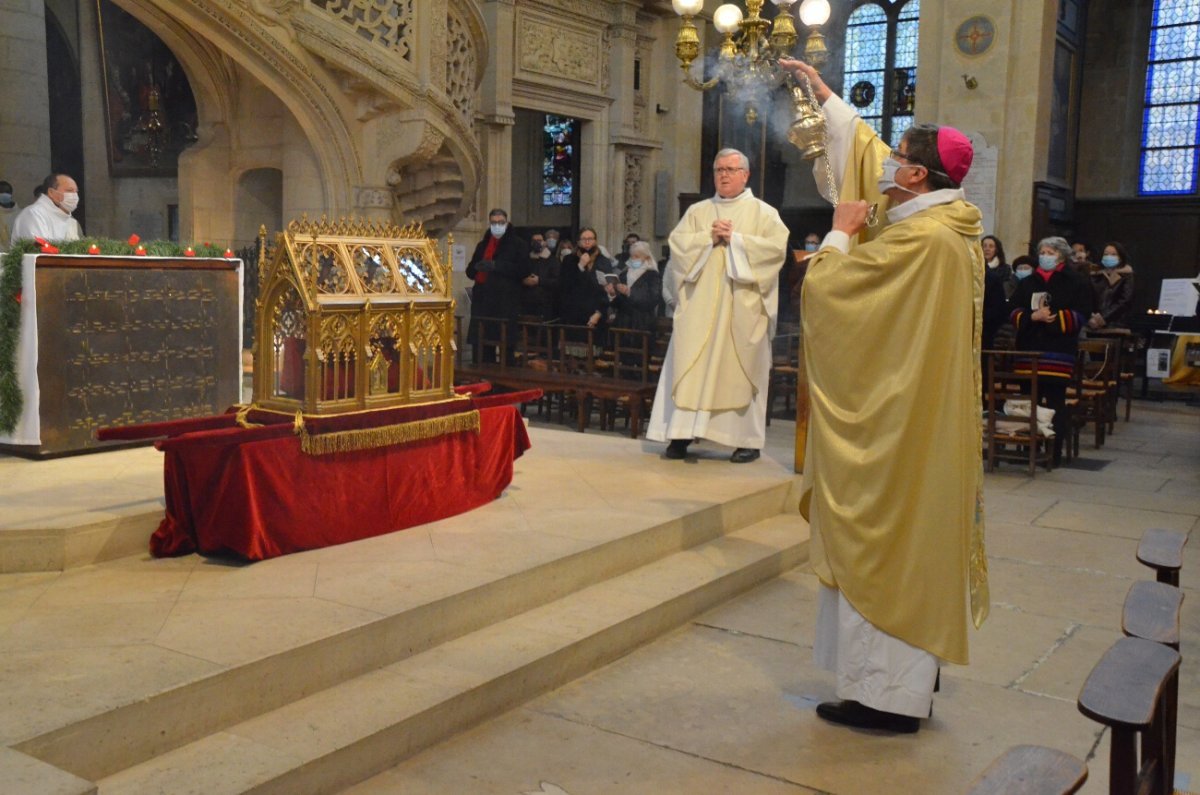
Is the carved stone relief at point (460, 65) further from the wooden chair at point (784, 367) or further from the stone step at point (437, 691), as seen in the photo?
the stone step at point (437, 691)

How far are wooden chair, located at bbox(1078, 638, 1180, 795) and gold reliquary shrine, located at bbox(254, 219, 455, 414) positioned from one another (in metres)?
3.31

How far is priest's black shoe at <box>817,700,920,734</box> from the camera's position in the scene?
3.60m

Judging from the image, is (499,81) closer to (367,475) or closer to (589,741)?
(367,475)

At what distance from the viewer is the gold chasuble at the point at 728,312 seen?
257 inches

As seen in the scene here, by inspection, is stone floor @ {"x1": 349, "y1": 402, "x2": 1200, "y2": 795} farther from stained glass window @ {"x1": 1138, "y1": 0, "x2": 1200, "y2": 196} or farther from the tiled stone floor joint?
stained glass window @ {"x1": 1138, "y1": 0, "x2": 1200, "y2": 196}

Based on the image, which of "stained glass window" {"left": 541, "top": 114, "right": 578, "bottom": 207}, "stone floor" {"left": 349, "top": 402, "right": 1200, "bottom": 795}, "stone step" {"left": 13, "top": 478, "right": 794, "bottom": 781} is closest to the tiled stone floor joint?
"stone floor" {"left": 349, "top": 402, "right": 1200, "bottom": 795}

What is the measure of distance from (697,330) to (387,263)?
217cm

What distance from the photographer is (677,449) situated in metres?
6.78

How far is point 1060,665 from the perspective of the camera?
168 inches

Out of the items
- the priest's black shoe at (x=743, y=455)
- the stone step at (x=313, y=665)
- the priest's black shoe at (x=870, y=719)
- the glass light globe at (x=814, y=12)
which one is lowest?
the priest's black shoe at (x=870, y=719)

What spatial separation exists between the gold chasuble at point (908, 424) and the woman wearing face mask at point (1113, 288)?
942 centimetres

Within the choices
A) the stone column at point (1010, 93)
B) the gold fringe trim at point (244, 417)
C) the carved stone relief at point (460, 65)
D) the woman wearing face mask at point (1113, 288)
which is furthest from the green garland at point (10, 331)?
the stone column at point (1010, 93)

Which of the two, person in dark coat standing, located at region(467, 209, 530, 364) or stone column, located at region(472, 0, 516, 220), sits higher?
stone column, located at region(472, 0, 516, 220)

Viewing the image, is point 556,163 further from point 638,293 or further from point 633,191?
point 638,293
